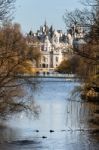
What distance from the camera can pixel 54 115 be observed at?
1596 inches

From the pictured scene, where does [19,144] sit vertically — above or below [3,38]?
below

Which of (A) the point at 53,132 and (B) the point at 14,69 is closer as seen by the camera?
(A) the point at 53,132

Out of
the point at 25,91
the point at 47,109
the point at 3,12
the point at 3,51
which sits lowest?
the point at 47,109

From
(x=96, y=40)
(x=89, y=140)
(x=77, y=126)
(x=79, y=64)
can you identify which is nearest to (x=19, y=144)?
(x=89, y=140)

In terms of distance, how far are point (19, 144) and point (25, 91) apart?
32.0 feet

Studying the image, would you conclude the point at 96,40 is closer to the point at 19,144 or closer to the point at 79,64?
the point at 19,144

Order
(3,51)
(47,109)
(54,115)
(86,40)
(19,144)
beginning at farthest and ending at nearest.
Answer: (47,109)
(54,115)
(3,51)
(86,40)
(19,144)

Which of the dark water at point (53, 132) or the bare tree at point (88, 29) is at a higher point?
the bare tree at point (88, 29)

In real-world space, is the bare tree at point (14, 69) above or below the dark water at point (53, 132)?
above

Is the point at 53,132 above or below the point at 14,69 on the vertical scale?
below

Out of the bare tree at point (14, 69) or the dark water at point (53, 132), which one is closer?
the dark water at point (53, 132)

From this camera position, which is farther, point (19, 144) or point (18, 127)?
point (18, 127)

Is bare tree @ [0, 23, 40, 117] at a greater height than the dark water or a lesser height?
greater

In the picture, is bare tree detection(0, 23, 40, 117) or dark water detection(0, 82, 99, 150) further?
bare tree detection(0, 23, 40, 117)
